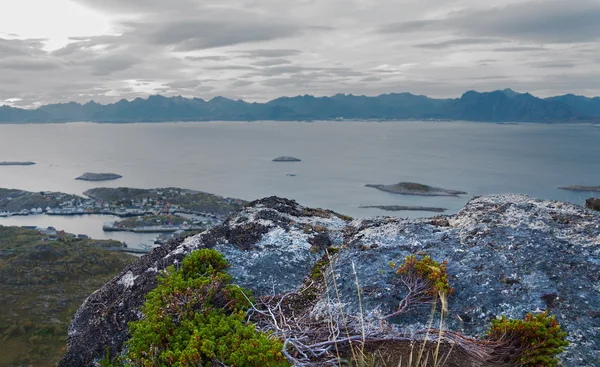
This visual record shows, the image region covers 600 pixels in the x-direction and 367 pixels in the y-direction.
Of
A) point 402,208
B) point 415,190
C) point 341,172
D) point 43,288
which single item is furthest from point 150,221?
point 341,172

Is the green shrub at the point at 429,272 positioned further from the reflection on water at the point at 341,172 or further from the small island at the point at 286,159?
the small island at the point at 286,159

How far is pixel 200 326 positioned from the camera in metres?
4.87

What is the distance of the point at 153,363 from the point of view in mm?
4586

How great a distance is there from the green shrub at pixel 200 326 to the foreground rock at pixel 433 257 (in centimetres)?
68

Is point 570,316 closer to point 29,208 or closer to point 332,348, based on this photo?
point 332,348

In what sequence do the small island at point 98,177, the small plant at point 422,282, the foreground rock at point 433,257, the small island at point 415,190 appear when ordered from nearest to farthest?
the foreground rock at point 433,257 → the small plant at point 422,282 → the small island at point 415,190 → the small island at point 98,177

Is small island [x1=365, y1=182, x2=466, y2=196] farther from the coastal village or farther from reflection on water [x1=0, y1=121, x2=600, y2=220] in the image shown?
the coastal village

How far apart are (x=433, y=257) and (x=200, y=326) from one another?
3.58 metres

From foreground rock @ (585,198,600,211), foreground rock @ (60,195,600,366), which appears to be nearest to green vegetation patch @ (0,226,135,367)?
foreground rock @ (60,195,600,366)

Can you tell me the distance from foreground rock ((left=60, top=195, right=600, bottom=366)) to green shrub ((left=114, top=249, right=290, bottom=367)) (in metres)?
0.68

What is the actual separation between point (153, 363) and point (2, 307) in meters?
46.9

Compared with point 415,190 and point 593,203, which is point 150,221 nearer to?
point 415,190

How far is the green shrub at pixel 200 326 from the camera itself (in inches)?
168

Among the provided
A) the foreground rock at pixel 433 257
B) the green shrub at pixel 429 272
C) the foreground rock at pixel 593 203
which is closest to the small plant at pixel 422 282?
the green shrub at pixel 429 272
